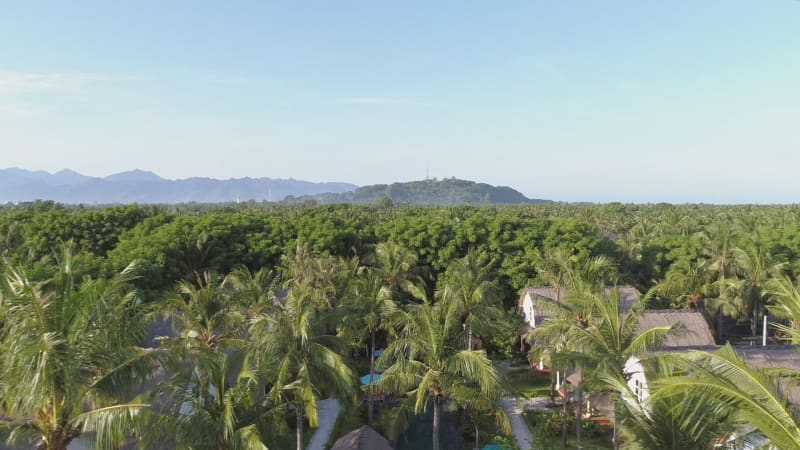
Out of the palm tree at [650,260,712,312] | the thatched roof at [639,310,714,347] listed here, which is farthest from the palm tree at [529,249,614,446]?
the palm tree at [650,260,712,312]

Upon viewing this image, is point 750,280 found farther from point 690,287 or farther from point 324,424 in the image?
point 324,424

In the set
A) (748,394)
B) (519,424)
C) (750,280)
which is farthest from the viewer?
(750,280)

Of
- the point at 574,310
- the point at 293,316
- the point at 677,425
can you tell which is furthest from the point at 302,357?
the point at 574,310

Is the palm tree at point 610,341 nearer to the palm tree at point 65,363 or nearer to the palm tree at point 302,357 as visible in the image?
the palm tree at point 302,357

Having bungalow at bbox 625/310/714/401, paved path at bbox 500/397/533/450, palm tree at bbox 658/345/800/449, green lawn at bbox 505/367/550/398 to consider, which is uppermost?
palm tree at bbox 658/345/800/449

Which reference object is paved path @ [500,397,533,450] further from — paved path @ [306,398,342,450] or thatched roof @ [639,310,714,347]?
paved path @ [306,398,342,450]

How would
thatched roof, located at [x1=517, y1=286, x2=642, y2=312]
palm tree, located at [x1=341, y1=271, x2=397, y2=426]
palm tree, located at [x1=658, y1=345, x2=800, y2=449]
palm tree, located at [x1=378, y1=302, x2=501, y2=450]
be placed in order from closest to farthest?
palm tree, located at [x1=658, y1=345, x2=800, y2=449] < palm tree, located at [x1=378, y1=302, x2=501, y2=450] < palm tree, located at [x1=341, y1=271, x2=397, y2=426] < thatched roof, located at [x1=517, y1=286, x2=642, y2=312]
